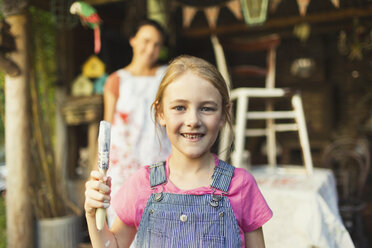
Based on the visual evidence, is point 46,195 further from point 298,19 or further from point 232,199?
point 298,19

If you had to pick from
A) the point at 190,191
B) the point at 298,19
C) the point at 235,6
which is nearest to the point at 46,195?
the point at 235,6

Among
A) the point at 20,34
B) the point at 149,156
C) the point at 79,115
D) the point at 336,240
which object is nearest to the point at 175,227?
the point at 149,156

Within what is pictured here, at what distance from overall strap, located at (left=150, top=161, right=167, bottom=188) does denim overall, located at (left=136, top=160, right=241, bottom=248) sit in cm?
5

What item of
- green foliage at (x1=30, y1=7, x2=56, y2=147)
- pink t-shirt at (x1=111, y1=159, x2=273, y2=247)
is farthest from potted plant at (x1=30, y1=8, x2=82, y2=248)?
pink t-shirt at (x1=111, y1=159, x2=273, y2=247)

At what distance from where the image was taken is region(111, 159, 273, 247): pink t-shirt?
114 centimetres

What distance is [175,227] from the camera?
3.62ft

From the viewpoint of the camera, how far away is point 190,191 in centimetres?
115

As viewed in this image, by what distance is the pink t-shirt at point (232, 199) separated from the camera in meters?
1.14

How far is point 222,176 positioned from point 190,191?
120mm

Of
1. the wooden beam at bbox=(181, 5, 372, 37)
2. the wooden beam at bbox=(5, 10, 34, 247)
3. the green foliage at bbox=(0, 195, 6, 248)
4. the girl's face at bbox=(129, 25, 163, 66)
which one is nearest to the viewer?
the girl's face at bbox=(129, 25, 163, 66)

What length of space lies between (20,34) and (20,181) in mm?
1261

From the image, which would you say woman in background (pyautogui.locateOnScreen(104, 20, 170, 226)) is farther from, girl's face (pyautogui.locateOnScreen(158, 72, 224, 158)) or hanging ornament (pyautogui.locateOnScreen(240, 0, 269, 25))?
hanging ornament (pyautogui.locateOnScreen(240, 0, 269, 25))

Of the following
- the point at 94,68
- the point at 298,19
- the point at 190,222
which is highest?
the point at 298,19

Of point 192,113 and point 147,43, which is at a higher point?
point 147,43
